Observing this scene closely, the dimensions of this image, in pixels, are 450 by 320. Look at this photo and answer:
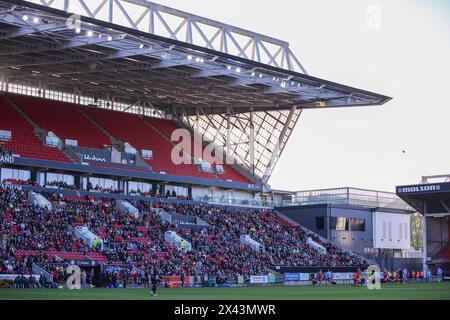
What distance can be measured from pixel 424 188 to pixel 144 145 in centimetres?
2595

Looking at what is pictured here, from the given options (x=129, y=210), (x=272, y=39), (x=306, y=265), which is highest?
(x=272, y=39)

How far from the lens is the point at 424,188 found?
71562mm

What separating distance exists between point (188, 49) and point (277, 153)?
94.0ft

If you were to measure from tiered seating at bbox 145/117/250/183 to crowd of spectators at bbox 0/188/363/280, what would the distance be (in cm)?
604

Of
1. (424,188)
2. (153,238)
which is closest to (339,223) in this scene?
(424,188)

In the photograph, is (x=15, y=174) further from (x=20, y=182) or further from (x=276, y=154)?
(x=276, y=154)

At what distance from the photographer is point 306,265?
6512cm

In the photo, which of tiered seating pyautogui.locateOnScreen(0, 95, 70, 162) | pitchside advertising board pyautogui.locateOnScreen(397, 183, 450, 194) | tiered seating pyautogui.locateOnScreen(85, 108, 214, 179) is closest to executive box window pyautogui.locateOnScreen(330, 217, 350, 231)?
pitchside advertising board pyautogui.locateOnScreen(397, 183, 450, 194)

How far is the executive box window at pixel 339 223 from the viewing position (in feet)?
247

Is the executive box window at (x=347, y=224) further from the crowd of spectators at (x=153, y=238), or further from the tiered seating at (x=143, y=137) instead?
the tiered seating at (x=143, y=137)

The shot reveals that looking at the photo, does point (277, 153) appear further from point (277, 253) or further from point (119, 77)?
point (119, 77)

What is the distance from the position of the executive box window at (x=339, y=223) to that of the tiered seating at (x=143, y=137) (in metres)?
12.4
